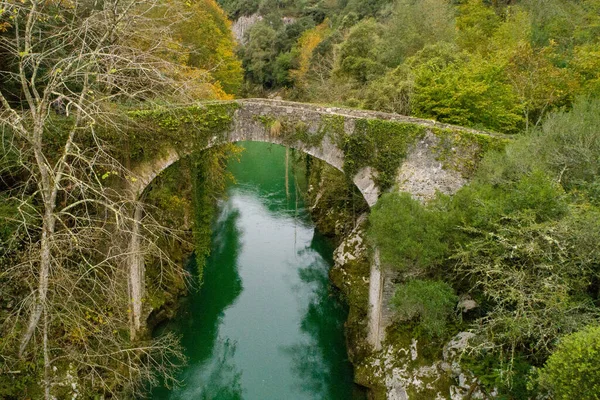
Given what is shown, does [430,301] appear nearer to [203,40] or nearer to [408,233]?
[408,233]

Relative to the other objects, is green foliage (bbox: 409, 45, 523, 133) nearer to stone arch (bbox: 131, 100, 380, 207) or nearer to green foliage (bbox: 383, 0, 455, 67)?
stone arch (bbox: 131, 100, 380, 207)

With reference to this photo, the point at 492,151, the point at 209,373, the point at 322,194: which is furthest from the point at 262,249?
the point at 492,151

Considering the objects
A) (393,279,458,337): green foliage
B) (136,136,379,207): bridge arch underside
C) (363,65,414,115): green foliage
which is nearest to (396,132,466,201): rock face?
(136,136,379,207): bridge arch underside

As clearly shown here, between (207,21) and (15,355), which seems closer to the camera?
(15,355)

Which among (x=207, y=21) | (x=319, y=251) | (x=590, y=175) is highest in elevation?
(x=207, y=21)

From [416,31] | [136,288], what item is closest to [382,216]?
[136,288]

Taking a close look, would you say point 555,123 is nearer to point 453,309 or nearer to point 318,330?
point 453,309
